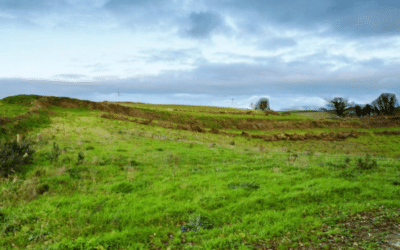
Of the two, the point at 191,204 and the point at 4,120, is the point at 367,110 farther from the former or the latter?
the point at 4,120

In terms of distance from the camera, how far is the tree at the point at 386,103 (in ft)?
292

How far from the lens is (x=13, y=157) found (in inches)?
481

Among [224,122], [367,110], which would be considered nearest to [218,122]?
[224,122]

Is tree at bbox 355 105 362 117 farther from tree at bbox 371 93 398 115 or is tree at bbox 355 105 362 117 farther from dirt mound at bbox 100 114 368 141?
dirt mound at bbox 100 114 368 141

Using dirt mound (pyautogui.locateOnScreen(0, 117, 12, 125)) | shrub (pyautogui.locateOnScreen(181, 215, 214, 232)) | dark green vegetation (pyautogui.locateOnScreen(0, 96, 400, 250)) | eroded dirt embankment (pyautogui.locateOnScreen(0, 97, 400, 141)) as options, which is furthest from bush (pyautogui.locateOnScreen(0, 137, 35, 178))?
eroded dirt embankment (pyautogui.locateOnScreen(0, 97, 400, 141))

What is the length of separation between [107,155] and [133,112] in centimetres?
4007

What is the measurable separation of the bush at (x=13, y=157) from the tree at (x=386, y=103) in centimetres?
10953

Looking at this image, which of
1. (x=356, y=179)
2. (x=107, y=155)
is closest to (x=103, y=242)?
(x=107, y=155)

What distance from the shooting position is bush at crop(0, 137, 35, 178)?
1163 centimetres

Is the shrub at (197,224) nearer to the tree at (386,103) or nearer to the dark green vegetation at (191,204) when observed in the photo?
the dark green vegetation at (191,204)

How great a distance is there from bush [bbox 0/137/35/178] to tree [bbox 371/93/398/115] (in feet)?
359

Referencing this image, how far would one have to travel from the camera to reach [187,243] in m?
6.97

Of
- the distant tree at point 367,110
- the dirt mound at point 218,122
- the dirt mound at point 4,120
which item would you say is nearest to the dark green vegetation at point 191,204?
the dirt mound at point 4,120

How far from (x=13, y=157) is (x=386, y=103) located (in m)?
112
